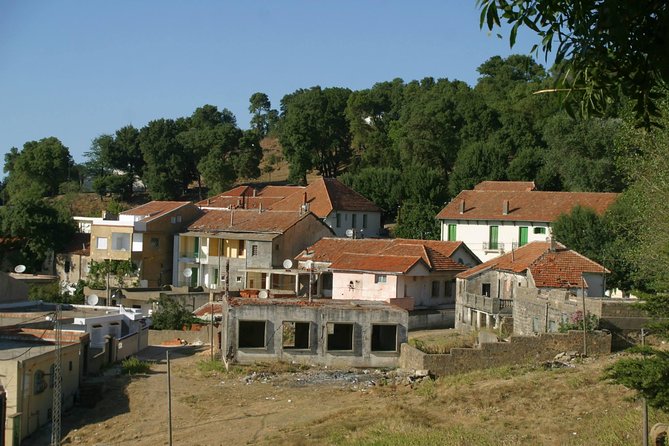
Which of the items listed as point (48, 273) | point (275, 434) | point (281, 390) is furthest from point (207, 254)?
point (275, 434)

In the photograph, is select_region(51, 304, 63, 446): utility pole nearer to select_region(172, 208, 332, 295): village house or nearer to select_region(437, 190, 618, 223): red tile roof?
select_region(172, 208, 332, 295): village house

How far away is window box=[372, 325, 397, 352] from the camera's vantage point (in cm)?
3472

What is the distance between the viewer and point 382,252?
48.9 meters

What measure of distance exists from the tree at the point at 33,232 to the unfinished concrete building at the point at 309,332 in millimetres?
31582

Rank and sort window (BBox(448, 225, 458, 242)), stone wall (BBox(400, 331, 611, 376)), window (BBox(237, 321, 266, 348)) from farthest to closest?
window (BBox(448, 225, 458, 242)) → window (BBox(237, 321, 266, 348)) → stone wall (BBox(400, 331, 611, 376))

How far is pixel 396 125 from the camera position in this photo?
86.0 m

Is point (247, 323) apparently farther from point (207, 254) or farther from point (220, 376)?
point (207, 254)

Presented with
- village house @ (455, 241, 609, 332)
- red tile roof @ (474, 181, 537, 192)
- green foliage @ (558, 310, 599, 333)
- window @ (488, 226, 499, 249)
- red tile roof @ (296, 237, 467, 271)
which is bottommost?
green foliage @ (558, 310, 599, 333)

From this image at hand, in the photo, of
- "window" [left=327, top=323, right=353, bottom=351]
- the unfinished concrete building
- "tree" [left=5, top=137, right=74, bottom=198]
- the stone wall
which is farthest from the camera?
"tree" [left=5, top=137, right=74, bottom=198]

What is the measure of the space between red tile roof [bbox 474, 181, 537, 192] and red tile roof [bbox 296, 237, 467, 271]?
1246cm

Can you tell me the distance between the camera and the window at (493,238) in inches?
2208

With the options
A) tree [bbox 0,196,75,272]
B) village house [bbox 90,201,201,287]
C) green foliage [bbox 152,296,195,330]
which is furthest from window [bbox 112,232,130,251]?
green foliage [bbox 152,296,195,330]

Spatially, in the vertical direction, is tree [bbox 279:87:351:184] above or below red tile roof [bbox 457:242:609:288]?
above

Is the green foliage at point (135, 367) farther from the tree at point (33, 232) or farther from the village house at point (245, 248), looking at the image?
the tree at point (33, 232)
